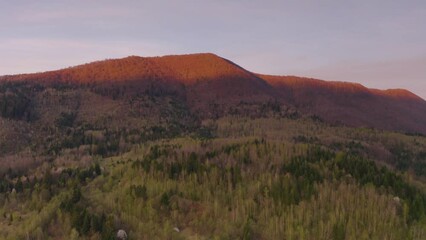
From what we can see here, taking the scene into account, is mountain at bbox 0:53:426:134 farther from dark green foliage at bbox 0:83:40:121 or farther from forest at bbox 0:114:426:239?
forest at bbox 0:114:426:239

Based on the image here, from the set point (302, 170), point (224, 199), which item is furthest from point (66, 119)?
point (224, 199)

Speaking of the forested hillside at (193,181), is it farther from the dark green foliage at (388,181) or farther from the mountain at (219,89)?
the mountain at (219,89)

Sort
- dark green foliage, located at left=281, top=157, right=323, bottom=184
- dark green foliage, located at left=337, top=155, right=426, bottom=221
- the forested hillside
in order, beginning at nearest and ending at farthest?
the forested hillside → dark green foliage, located at left=337, top=155, right=426, bottom=221 → dark green foliage, located at left=281, top=157, right=323, bottom=184

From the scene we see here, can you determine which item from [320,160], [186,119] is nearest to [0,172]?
[320,160]

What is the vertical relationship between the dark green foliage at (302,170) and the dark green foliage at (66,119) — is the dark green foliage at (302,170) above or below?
above

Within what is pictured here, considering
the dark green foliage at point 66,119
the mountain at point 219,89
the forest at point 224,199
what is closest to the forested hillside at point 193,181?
the forest at point 224,199

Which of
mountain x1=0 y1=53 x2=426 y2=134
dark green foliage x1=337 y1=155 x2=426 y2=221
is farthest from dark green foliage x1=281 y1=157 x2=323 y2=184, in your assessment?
mountain x1=0 y1=53 x2=426 y2=134

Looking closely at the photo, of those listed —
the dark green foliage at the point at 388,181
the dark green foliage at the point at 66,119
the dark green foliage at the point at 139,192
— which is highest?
the dark green foliage at the point at 388,181

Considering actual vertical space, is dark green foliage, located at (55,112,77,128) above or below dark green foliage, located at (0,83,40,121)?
below

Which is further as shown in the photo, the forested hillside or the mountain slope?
the mountain slope

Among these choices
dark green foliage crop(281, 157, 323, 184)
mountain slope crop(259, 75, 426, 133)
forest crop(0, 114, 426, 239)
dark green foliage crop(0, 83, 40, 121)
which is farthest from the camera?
mountain slope crop(259, 75, 426, 133)
